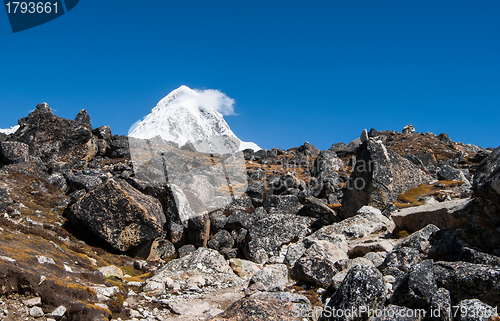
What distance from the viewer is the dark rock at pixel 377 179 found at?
19.8 metres

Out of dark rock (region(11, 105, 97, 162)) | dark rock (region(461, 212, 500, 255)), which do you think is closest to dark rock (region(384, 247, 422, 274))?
dark rock (region(461, 212, 500, 255))

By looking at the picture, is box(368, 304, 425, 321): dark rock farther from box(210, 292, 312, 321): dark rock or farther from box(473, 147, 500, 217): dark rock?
box(473, 147, 500, 217): dark rock

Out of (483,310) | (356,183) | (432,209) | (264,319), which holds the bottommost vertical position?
(264,319)

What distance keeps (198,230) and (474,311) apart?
15779 millimetres

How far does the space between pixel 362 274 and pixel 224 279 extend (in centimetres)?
803

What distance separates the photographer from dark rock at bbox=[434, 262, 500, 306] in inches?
256

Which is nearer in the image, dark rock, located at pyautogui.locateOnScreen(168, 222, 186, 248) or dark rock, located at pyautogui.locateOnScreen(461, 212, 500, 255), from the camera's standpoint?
dark rock, located at pyautogui.locateOnScreen(461, 212, 500, 255)

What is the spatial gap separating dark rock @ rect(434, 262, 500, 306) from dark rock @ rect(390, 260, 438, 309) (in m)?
0.45

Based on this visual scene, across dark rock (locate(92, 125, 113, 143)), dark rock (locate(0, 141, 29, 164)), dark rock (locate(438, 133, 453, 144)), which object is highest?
dark rock (locate(438, 133, 453, 144))

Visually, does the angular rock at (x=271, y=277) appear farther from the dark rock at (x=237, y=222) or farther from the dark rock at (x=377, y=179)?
the dark rock at (x=377, y=179)

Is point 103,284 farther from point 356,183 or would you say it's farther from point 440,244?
point 356,183

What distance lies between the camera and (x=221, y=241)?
19656mm

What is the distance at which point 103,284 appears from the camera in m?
10.1

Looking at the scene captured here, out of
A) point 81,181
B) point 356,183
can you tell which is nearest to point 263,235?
point 356,183
